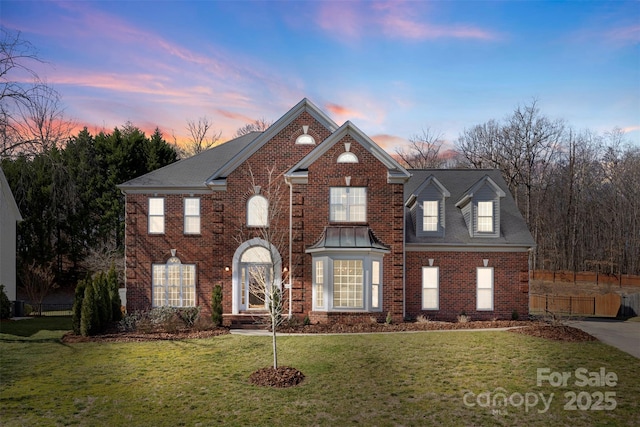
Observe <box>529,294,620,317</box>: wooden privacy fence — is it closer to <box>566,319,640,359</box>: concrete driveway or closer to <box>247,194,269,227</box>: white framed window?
<box>566,319,640,359</box>: concrete driveway

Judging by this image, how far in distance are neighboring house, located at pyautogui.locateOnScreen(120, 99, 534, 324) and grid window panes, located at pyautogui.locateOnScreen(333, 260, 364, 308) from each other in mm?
44

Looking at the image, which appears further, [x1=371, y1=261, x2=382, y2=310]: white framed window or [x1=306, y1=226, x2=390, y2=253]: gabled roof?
[x1=371, y1=261, x2=382, y2=310]: white framed window

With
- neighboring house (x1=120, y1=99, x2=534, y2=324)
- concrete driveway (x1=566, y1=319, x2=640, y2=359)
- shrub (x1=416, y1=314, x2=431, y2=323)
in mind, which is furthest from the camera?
shrub (x1=416, y1=314, x2=431, y2=323)

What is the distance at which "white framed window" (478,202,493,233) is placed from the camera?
23656 millimetres

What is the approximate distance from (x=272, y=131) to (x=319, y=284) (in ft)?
24.7

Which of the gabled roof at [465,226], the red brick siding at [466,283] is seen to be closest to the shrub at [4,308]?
the red brick siding at [466,283]

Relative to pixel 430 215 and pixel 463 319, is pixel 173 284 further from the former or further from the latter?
pixel 463 319

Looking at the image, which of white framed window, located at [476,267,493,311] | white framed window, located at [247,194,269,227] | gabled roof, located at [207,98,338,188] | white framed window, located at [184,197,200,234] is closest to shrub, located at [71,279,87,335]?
white framed window, located at [184,197,200,234]

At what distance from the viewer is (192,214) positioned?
24.5 metres

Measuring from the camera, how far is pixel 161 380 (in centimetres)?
1340

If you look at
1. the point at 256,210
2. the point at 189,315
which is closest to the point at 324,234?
the point at 256,210

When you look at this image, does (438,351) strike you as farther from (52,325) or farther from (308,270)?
(52,325)

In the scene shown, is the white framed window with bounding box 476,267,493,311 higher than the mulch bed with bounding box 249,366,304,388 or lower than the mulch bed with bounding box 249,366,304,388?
higher

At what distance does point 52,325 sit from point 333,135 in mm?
16305
